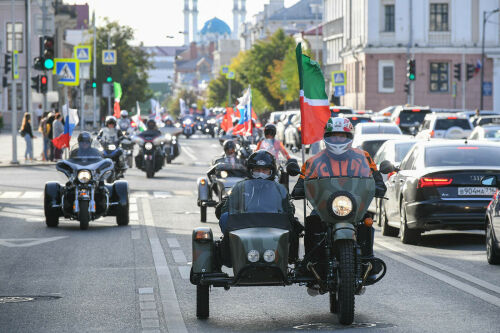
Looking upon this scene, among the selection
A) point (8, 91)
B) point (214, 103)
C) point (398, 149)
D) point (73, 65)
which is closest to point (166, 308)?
point (398, 149)

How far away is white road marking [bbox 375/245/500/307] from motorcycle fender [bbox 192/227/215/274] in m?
2.53

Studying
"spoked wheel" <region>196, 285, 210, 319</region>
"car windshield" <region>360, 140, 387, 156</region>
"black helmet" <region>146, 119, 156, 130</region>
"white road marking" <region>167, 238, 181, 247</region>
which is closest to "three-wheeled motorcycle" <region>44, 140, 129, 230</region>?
"white road marking" <region>167, 238, 181, 247</region>

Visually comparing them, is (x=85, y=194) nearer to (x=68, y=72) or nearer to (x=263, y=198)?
(x=263, y=198)

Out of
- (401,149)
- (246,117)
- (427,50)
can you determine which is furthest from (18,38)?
(401,149)

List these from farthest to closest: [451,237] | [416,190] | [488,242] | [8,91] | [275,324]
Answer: [8,91], [451,237], [416,190], [488,242], [275,324]

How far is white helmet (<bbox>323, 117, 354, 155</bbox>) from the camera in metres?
9.91

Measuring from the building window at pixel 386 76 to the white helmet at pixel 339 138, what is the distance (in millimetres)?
77240

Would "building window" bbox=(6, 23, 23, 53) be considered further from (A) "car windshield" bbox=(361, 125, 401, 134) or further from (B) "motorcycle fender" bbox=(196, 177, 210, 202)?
(B) "motorcycle fender" bbox=(196, 177, 210, 202)

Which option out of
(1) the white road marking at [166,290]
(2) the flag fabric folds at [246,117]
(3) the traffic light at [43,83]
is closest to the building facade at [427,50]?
(3) the traffic light at [43,83]

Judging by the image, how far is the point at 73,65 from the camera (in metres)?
43.6

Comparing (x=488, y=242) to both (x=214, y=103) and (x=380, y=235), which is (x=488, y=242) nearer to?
(x=380, y=235)

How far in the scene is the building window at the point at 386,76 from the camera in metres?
86.5

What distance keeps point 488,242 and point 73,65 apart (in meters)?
31.2

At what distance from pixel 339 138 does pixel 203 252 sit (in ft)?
4.71
